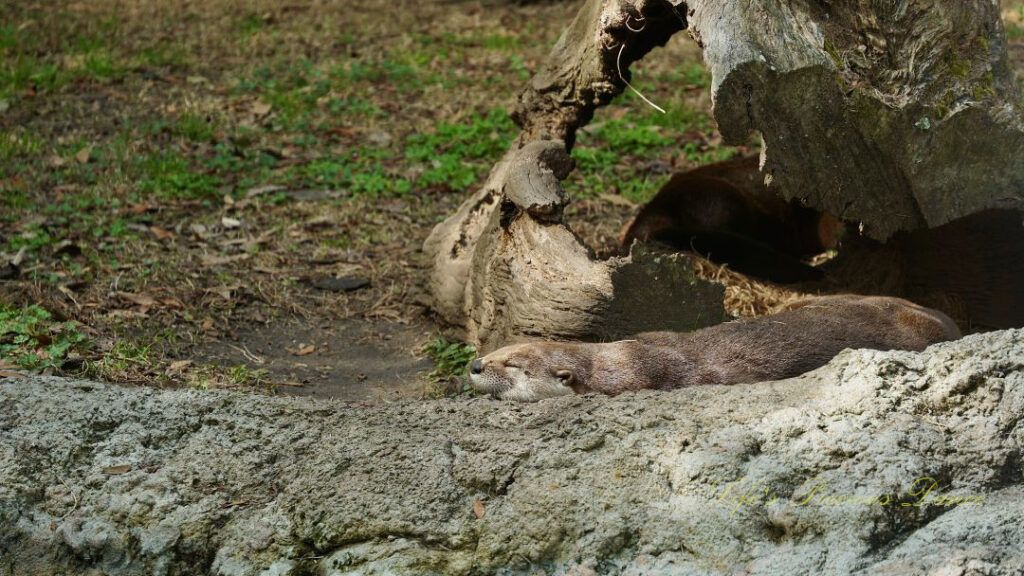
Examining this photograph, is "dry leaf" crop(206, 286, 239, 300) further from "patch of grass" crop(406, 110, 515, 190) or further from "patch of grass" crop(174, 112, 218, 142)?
"patch of grass" crop(174, 112, 218, 142)

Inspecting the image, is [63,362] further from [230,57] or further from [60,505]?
[230,57]

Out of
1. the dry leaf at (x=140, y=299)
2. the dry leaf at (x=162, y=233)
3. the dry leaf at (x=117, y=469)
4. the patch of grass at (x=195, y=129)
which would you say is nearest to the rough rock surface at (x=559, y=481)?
the dry leaf at (x=117, y=469)

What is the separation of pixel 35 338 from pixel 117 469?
1801 millimetres

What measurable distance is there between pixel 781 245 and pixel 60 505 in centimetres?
462

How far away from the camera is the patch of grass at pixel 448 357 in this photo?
5094 mm

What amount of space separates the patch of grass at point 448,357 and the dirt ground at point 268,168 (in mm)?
68

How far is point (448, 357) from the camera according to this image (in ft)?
17.3

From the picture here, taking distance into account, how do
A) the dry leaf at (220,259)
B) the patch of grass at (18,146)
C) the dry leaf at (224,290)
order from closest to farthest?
the dry leaf at (224,290), the dry leaf at (220,259), the patch of grass at (18,146)

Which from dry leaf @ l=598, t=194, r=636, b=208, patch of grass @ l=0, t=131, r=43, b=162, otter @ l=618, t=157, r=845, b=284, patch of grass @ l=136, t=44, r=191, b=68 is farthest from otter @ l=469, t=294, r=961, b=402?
patch of grass @ l=136, t=44, r=191, b=68

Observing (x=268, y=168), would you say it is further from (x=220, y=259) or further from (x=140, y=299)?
(x=140, y=299)

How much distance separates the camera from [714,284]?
4.74 metres

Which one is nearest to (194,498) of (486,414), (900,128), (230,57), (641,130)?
(486,414)

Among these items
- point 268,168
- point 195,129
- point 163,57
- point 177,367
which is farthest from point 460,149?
point 177,367

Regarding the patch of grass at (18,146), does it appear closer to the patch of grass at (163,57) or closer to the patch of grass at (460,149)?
the patch of grass at (163,57)
